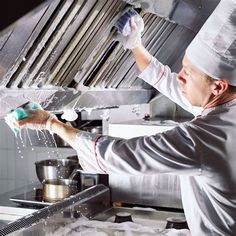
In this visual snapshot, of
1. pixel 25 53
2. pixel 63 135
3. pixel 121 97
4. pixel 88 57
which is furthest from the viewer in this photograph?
pixel 121 97

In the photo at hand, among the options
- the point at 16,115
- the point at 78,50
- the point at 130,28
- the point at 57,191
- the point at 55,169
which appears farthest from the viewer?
the point at 55,169

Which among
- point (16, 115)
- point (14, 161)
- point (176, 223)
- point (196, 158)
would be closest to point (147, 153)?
point (196, 158)

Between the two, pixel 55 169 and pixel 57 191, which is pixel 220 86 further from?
pixel 55 169

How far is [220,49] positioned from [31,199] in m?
1.54

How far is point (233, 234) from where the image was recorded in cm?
168

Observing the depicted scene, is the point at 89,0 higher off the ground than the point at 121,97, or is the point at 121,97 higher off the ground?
the point at 89,0

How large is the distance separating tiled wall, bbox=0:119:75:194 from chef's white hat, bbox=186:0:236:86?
261 cm

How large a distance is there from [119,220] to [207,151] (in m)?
1.04

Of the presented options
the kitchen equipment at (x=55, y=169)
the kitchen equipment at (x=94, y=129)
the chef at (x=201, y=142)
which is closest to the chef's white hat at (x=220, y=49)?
the chef at (x=201, y=142)

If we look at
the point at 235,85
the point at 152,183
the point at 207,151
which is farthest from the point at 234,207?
the point at 152,183

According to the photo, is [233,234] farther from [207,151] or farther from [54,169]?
[54,169]

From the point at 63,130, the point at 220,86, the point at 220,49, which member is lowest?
the point at 63,130

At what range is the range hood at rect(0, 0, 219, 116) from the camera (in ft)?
4.86

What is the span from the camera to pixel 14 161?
4.23 metres
